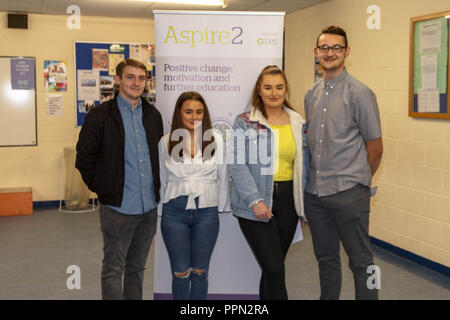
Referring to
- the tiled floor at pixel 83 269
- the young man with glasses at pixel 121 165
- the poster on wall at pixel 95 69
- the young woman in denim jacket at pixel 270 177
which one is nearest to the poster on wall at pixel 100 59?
the poster on wall at pixel 95 69

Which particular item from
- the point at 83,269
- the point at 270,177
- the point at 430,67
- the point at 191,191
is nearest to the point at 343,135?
the point at 270,177

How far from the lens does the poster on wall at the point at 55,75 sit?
675 cm

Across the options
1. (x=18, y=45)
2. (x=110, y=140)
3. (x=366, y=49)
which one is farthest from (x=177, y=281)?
(x=18, y=45)

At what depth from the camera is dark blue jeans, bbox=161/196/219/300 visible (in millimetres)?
2773

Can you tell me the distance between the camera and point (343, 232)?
2.69 metres

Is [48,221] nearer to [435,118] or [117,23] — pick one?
[117,23]

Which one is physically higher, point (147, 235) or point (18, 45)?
point (18, 45)

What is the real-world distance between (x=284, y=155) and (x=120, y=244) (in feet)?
3.14

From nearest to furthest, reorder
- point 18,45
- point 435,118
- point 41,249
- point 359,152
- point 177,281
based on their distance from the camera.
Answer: point 359,152, point 177,281, point 435,118, point 41,249, point 18,45

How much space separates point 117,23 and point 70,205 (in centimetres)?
245

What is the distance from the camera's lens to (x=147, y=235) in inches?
113

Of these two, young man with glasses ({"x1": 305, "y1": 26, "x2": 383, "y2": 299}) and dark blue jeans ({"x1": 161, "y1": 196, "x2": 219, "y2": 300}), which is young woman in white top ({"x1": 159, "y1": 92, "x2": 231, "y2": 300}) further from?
young man with glasses ({"x1": 305, "y1": 26, "x2": 383, "y2": 299})

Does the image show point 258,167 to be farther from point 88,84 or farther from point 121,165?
point 88,84

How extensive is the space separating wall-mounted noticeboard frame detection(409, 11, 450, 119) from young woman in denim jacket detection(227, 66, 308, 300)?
1.85 meters
